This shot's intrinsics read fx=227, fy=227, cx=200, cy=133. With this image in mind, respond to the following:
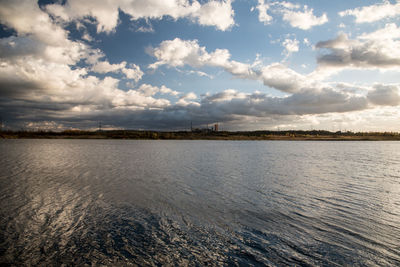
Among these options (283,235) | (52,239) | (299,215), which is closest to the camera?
(52,239)

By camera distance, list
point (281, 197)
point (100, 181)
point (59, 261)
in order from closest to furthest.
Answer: point (59, 261) < point (281, 197) < point (100, 181)

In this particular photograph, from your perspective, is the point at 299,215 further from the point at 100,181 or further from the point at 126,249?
the point at 100,181

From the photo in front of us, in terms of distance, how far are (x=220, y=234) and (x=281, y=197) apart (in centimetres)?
806

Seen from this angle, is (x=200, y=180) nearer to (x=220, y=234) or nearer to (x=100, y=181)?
(x=100, y=181)

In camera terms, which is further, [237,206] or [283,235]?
[237,206]

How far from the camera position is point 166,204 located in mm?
13961

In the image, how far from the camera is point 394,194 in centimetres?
1705

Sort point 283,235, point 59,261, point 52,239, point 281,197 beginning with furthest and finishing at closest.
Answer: point 281,197 → point 283,235 → point 52,239 → point 59,261

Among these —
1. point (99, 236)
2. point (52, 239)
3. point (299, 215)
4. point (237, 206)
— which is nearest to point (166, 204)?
point (237, 206)

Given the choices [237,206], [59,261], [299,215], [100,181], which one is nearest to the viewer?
[59,261]

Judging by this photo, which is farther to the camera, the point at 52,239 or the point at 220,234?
the point at 220,234

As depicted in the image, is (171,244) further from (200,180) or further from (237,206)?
(200,180)

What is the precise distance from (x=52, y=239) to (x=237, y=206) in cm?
936

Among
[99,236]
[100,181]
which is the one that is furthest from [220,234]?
[100,181]
